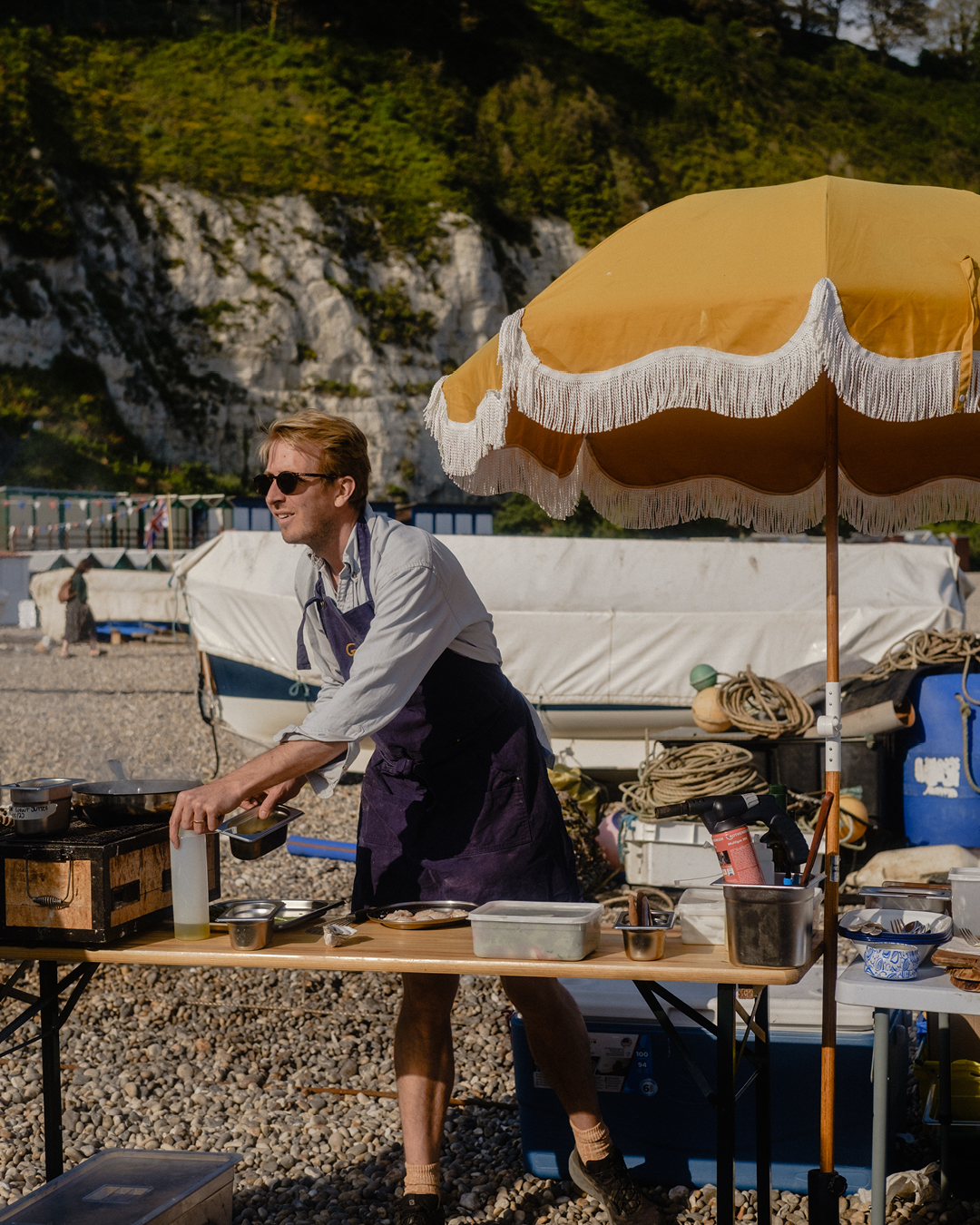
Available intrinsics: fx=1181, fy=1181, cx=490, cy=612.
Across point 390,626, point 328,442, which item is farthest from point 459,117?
point 390,626

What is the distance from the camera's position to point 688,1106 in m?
3.32

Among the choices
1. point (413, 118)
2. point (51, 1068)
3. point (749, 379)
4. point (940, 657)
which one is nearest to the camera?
point (749, 379)

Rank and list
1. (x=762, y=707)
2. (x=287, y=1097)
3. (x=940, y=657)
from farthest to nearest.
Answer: (x=762, y=707)
(x=940, y=657)
(x=287, y=1097)

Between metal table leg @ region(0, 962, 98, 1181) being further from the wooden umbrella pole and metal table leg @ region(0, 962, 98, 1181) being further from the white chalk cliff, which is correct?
the white chalk cliff

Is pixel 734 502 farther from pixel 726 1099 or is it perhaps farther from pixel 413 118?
pixel 413 118

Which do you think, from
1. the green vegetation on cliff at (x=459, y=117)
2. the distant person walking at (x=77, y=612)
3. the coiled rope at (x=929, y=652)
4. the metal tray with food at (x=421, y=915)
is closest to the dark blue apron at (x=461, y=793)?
the metal tray with food at (x=421, y=915)

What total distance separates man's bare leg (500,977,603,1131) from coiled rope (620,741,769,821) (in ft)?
10.6

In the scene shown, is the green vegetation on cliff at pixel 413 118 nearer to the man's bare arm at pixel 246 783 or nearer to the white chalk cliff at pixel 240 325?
the white chalk cliff at pixel 240 325

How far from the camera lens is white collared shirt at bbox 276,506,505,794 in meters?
2.59

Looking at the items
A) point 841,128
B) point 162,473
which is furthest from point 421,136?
point 841,128

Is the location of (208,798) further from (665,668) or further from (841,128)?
(841,128)

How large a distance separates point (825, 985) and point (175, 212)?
4019cm

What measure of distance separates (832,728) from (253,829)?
4.83 feet

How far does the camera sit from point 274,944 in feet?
8.54
